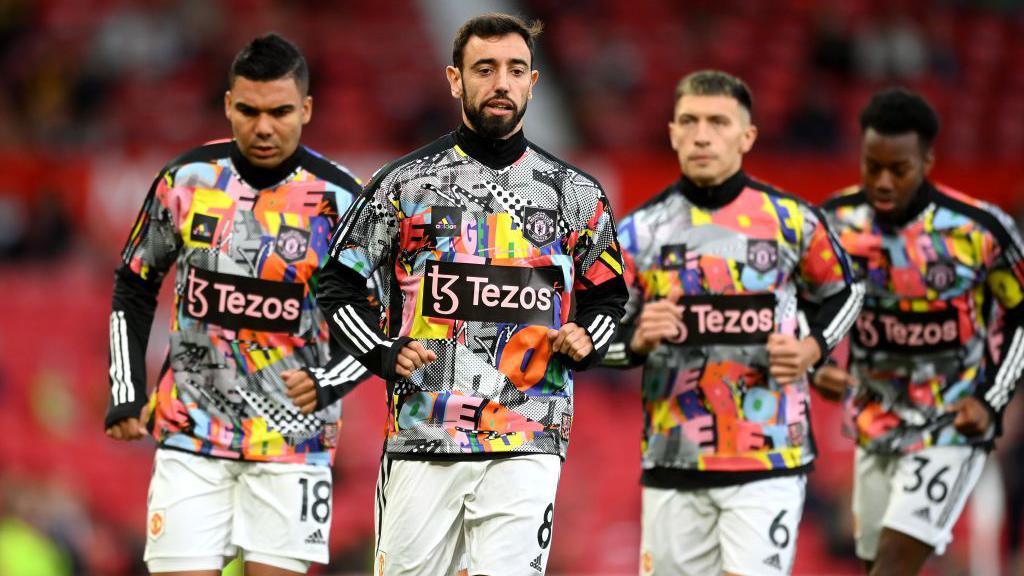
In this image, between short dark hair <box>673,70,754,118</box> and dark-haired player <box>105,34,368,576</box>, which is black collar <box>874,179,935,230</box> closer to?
short dark hair <box>673,70,754,118</box>

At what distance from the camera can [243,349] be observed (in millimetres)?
5953

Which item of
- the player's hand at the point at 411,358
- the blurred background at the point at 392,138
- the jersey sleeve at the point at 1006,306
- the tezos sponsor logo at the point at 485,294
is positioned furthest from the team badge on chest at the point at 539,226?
the blurred background at the point at 392,138

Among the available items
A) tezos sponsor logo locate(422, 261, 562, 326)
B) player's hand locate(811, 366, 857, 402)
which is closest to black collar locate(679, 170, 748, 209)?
player's hand locate(811, 366, 857, 402)

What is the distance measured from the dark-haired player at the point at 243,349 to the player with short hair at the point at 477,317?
0.69 meters

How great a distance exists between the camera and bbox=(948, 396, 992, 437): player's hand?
6.76 metres

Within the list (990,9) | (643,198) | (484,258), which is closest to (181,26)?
(643,198)

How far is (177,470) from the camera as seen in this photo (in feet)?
19.3

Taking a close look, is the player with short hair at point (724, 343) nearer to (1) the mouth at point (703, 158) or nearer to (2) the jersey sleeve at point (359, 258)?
(1) the mouth at point (703, 158)

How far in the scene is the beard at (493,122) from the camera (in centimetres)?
518

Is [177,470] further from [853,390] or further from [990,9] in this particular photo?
[990,9]

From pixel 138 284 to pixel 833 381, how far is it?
115 inches

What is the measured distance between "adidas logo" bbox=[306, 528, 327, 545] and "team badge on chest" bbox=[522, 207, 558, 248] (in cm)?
155

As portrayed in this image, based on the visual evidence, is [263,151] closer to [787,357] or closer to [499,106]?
[499,106]

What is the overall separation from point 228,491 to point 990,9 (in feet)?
46.4
